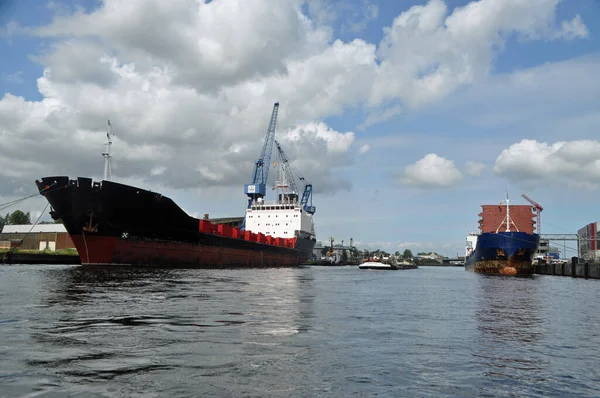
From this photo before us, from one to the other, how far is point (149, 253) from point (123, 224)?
3848 mm

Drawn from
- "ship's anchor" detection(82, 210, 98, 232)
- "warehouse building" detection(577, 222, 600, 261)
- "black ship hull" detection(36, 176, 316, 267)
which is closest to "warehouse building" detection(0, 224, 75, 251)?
"black ship hull" detection(36, 176, 316, 267)

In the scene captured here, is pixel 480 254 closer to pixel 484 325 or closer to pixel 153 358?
pixel 484 325

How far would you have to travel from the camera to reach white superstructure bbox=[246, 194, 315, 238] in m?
86.4

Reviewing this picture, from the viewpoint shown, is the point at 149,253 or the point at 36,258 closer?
the point at 149,253

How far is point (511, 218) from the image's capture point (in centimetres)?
8181

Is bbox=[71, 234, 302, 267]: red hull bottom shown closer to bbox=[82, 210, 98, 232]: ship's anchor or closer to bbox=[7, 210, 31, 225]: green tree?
bbox=[82, 210, 98, 232]: ship's anchor

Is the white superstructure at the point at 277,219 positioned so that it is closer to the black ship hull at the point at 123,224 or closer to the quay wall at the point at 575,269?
the black ship hull at the point at 123,224

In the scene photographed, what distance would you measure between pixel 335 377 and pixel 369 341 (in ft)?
10.0

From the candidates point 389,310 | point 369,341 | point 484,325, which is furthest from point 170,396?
point 389,310

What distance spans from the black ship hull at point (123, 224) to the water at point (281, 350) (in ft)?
72.9

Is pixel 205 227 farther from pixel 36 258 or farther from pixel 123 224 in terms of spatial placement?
pixel 36 258

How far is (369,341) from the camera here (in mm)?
9461

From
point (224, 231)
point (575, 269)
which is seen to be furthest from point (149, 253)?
point (575, 269)

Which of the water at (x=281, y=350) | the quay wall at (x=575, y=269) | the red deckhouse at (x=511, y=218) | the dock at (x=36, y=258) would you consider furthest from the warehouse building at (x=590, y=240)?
the water at (x=281, y=350)
